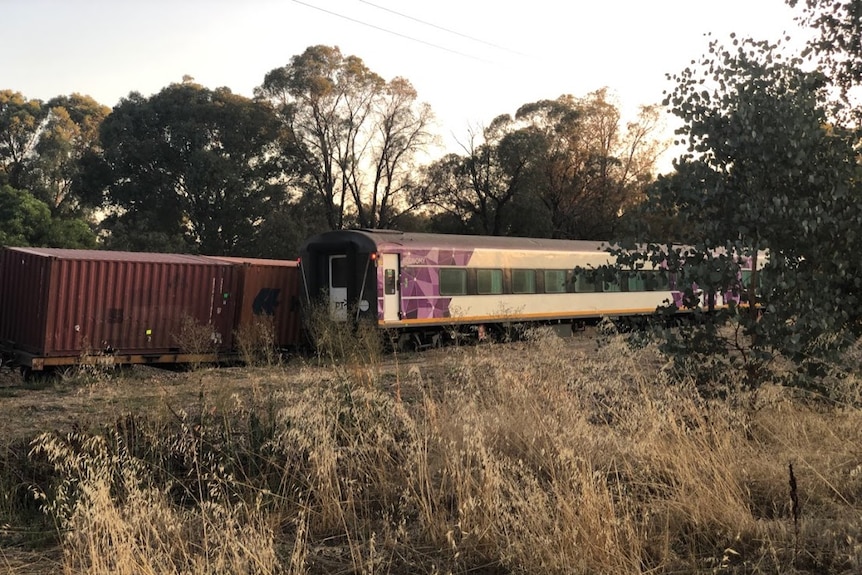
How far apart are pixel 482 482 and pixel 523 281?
13.8 meters

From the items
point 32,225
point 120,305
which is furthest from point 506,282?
point 32,225

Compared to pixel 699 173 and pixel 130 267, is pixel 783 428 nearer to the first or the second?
pixel 699 173

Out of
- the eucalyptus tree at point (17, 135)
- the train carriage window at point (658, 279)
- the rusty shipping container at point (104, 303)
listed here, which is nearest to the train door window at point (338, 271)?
the rusty shipping container at point (104, 303)

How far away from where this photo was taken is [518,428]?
4848mm

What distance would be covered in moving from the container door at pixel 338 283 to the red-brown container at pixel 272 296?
3.24ft

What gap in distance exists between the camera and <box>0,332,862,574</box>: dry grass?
128 inches

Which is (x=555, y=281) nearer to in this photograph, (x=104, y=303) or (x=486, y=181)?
(x=104, y=303)

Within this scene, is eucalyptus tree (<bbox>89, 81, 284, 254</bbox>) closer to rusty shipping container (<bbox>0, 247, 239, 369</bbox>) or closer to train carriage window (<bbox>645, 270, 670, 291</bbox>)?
rusty shipping container (<bbox>0, 247, 239, 369</bbox>)

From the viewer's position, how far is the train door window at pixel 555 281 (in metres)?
18.1

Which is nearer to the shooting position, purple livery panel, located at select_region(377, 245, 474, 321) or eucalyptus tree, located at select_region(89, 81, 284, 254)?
purple livery panel, located at select_region(377, 245, 474, 321)

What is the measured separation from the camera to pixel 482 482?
3.92m

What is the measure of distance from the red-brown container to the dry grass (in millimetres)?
9679

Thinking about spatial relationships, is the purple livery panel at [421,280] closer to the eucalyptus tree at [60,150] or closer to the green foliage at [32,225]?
the green foliage at [32,225]

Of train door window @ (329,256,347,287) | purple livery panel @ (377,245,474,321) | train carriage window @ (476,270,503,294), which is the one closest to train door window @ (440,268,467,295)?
purple livery panel @ (377,245,474,321)
